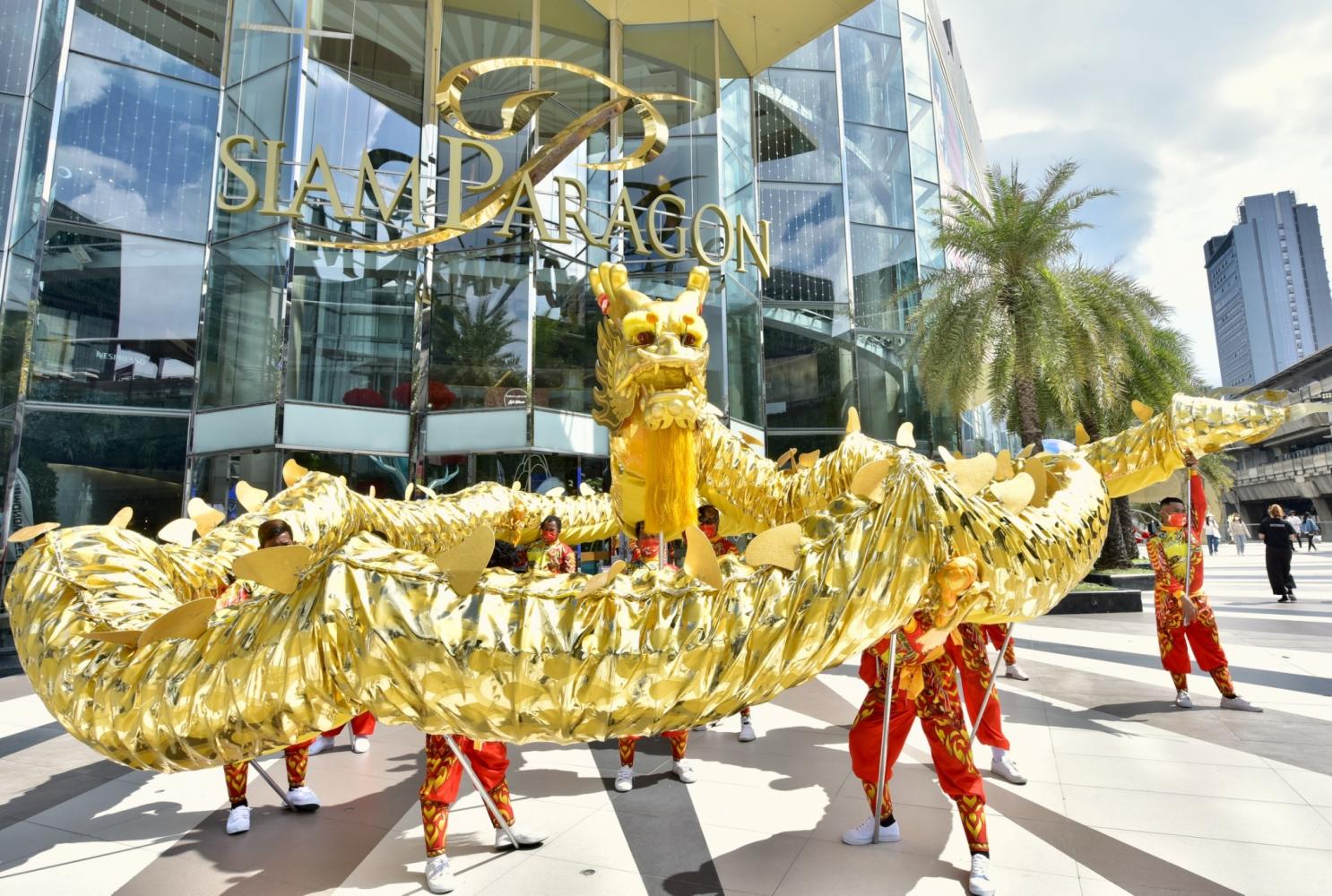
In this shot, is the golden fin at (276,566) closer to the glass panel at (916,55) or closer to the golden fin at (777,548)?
the golden fin at (777,548)

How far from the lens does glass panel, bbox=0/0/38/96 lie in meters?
11.1

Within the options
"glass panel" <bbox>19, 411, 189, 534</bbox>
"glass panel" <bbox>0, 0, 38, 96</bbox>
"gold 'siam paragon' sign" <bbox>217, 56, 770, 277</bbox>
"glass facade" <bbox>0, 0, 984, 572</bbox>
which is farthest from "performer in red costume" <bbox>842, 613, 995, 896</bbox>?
"glass panel" <bbox>0, 0, 38, 96</bbox>

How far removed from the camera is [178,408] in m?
11.3

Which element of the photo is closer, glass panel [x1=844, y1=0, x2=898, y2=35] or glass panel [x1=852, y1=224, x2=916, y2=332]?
glass panel [x1=852, y1=224, x2=916, y2=332]

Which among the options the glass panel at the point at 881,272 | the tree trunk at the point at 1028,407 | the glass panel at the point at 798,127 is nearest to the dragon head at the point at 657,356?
the tree trunk at the point at 1028,407

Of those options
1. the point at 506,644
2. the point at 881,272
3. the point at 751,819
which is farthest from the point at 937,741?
the point at 881,272

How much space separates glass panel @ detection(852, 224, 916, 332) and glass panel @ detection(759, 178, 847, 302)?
462 millimetres

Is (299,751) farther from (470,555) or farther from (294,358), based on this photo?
(294,358)

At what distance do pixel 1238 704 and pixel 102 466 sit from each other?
14.2 meters

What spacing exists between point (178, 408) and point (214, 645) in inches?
491

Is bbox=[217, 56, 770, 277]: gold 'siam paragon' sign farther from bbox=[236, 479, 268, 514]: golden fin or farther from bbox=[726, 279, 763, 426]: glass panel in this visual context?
bbox=[236, 479, 268, 514]: golden fin

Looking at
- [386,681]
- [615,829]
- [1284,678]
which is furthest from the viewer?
[1284,678]

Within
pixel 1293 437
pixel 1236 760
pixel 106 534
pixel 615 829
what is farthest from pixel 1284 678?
pixel 1293 437

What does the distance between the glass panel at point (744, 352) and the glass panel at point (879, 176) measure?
4.04 m
